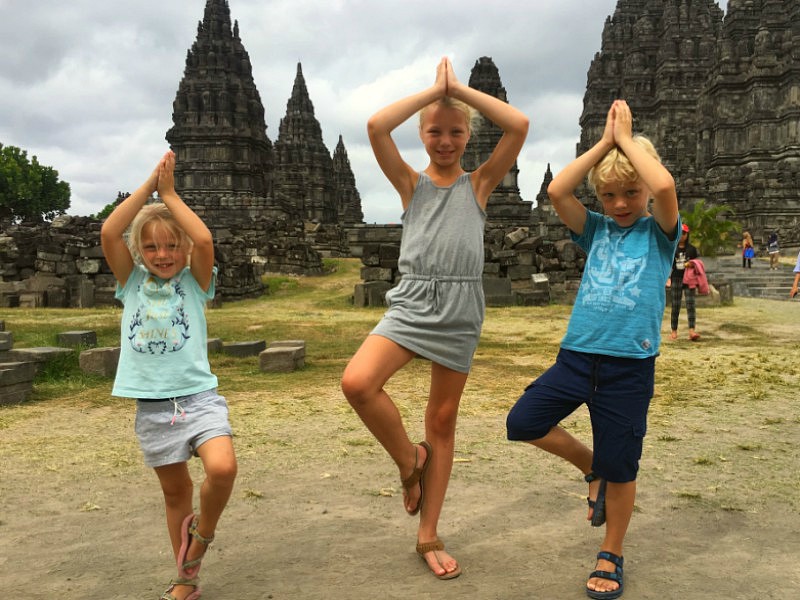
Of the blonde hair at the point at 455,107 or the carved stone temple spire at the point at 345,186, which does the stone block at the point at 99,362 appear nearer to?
the blonde hair at the point at 455,107

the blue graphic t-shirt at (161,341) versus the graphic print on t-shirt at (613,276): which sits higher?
the graphic print on t-shirt at (613,276)

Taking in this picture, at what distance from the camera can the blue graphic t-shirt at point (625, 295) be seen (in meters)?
2.51

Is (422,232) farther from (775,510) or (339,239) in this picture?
(339,239)

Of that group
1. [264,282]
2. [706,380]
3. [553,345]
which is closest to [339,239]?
[264,282]

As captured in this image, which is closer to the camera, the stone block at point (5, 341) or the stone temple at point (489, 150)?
the stone block at point (5, 341)

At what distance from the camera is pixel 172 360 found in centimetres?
244

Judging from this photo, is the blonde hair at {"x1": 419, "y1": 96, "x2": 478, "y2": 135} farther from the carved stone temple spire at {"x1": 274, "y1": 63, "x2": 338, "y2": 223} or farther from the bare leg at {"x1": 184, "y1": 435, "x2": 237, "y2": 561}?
the carved stone temple spire at {"x1": 274, "y1": 63, "x2": 338, "y2": 223}

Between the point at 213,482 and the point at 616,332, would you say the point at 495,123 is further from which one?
the point at 213,482

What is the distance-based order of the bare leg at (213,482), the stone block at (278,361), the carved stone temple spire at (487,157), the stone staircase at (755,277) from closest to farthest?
the bare leg at (213,482) < the stone block at (278,361) < the stone staircase at (755,277) < the carved stone temple spire at (487,157)

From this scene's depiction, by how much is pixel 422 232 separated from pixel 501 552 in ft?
4.52

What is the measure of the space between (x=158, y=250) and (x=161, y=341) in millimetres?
350

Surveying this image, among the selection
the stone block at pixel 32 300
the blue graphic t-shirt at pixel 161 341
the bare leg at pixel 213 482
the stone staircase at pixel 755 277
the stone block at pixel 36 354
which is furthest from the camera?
the stone staircase at pixel 755 277

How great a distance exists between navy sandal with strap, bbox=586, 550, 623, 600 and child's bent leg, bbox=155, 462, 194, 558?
5.00 feet

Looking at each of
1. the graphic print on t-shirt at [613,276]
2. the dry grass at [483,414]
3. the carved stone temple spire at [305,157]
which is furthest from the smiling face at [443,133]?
the carved stone temple spire at [305,157]
